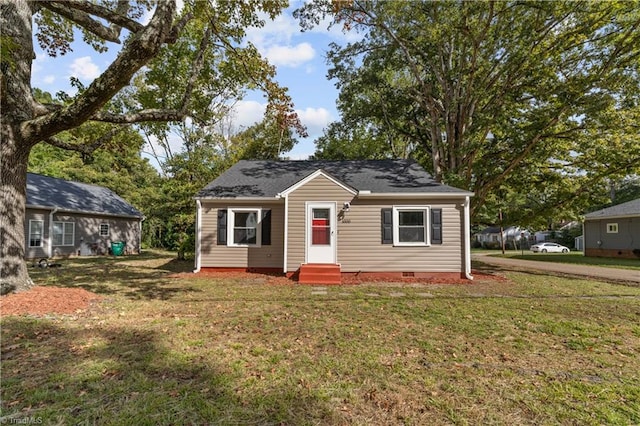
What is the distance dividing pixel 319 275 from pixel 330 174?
11.0ft

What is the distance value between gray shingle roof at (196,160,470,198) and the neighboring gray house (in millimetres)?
10417

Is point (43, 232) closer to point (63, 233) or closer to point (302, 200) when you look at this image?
point (63, 233)

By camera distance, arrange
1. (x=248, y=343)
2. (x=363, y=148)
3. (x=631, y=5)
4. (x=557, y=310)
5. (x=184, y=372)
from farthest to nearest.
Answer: (x=363, y=148)
(x=631, y=5)
(x=557, y=310)
(x=248, y=343)
(x=184, y=372)

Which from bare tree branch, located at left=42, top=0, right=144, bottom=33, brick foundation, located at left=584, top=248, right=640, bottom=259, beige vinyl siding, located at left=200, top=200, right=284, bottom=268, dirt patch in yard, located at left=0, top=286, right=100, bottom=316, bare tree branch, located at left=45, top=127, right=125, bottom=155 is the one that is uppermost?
bare tree branch, located at left=42, top=0, right=144, bottom=33

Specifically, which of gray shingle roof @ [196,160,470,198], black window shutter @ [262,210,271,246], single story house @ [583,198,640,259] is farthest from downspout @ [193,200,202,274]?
single story house @ [583,198,640,259]

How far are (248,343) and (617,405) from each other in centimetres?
398

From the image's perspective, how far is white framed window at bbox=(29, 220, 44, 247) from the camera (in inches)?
608

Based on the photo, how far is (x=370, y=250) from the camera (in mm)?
10648

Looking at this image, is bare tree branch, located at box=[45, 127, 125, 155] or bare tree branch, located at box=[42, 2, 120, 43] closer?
bare tree branch, located at box=[42, 2, 120, 43]

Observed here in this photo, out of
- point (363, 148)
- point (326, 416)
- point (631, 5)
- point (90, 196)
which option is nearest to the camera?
point (326, 416)

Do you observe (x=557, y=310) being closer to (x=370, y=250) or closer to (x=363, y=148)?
(x=370, y=250)

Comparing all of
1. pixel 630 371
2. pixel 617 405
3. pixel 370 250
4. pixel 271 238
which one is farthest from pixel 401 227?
pixel 617 405

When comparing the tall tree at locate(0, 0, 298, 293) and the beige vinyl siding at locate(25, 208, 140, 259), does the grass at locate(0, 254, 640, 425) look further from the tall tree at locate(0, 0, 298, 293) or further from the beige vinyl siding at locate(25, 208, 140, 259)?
the beige vinyl siding at locate(25, 208, 140, 259)

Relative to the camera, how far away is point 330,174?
10656mm
